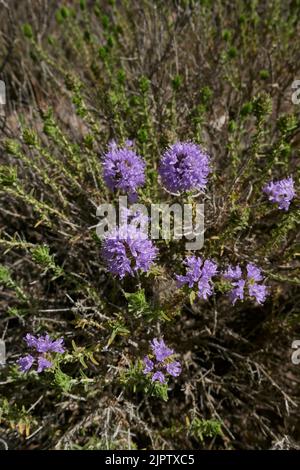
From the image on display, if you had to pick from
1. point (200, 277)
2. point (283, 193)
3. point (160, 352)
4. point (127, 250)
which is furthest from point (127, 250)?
→ point (283, 193)

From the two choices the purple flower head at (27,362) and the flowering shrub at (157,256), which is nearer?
the purple flower head at (27,362)

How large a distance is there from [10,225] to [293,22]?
2390 millimetres

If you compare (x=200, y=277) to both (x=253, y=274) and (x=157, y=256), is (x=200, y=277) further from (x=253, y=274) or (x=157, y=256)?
(x=157, y=256)

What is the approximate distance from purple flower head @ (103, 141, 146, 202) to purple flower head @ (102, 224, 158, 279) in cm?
25

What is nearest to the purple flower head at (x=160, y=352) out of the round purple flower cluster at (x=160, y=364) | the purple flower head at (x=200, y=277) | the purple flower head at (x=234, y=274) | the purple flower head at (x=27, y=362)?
the round purple flower cluster at (x=160, y=364)

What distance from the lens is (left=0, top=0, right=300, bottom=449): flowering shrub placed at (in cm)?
210

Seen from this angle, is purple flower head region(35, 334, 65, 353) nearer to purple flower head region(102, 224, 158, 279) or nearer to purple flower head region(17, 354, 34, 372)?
purple flower head region(17, 354, 34, 372)

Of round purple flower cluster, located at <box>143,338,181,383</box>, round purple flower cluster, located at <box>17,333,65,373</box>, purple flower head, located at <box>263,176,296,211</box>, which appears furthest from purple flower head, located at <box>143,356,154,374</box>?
purple flower head, located at <box>263,176,296,211</box>

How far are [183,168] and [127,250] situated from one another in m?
0.40

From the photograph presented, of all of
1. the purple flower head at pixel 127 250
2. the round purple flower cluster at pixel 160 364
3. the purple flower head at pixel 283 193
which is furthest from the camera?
the purple flower head at pixel 283 193

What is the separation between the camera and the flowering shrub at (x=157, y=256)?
2098 mm

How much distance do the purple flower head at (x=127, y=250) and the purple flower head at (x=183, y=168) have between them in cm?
25

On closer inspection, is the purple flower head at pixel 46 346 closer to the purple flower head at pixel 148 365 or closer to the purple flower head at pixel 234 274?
the purple flower head at pixel 148 365

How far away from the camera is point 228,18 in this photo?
385cm
